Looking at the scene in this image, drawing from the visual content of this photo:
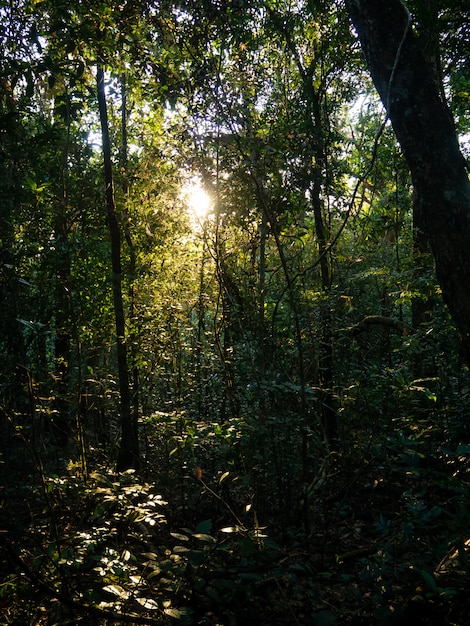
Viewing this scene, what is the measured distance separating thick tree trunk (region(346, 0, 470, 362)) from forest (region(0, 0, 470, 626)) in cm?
2

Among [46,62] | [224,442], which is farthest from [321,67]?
[224,442]

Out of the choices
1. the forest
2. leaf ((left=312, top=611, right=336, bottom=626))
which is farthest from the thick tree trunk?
leaf ((left=312, top=611, right=336, bottom=626))

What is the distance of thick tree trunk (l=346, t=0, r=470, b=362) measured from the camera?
143 inches

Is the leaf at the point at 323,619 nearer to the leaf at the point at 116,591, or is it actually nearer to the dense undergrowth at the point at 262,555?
the dense undergrowth at the point at 262,555

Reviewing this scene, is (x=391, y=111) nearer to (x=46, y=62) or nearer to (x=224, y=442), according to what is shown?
(x=46, y=62)

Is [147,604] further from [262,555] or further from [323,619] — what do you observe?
[323,619]

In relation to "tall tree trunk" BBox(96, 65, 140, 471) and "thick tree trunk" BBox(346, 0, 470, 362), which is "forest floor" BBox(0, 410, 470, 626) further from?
"tall tree trunk" BBox(96, 65, 140, 471)

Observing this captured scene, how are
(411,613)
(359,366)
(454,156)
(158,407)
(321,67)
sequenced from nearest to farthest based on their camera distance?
(411,613) → (454,156) → (359,366) → (158,407) → (321,67)

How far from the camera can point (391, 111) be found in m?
3.87

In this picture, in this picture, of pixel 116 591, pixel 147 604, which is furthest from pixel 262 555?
pixel 116 591

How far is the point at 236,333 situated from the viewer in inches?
338

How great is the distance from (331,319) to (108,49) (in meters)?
4.38

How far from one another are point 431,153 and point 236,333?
5317 mm

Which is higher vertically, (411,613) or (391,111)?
(391,111)
